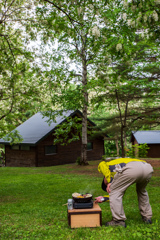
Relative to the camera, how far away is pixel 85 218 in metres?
4.34

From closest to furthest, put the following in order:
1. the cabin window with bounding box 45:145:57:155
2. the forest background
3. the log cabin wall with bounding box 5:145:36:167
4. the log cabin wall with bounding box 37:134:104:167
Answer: the forest background
the log cabin wall with bounding box 5:145:36:167
the log cabin wall with bounding box 37:134:104:167
the cabin window with bounding box 45:145:57:155

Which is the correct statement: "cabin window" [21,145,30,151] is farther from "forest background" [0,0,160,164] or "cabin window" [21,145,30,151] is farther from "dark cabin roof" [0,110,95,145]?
"forest background" [0,0,160,164]

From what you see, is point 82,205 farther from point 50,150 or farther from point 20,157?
point 20,157

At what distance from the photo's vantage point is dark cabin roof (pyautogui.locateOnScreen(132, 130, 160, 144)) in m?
24.9

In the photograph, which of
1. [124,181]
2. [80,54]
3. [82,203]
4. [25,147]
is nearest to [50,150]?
[25,147]

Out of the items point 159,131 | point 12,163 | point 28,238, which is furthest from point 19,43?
point 159,131

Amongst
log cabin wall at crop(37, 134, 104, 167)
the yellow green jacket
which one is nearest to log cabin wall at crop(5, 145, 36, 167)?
log cabin wall at crop(37, 134, 104, 167)

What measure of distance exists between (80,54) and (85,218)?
37.3 ft

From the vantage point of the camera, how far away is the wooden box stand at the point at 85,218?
4305 millimetres

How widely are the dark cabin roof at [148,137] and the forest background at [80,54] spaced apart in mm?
8041

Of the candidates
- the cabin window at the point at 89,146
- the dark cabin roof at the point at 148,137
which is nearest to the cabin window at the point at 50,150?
the cabin window at the point at 89,146

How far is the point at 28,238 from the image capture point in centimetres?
395

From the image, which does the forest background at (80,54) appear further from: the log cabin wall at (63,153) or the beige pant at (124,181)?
the log cabin wall at (63,153)

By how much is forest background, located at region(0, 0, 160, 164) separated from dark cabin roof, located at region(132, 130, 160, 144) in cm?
804
